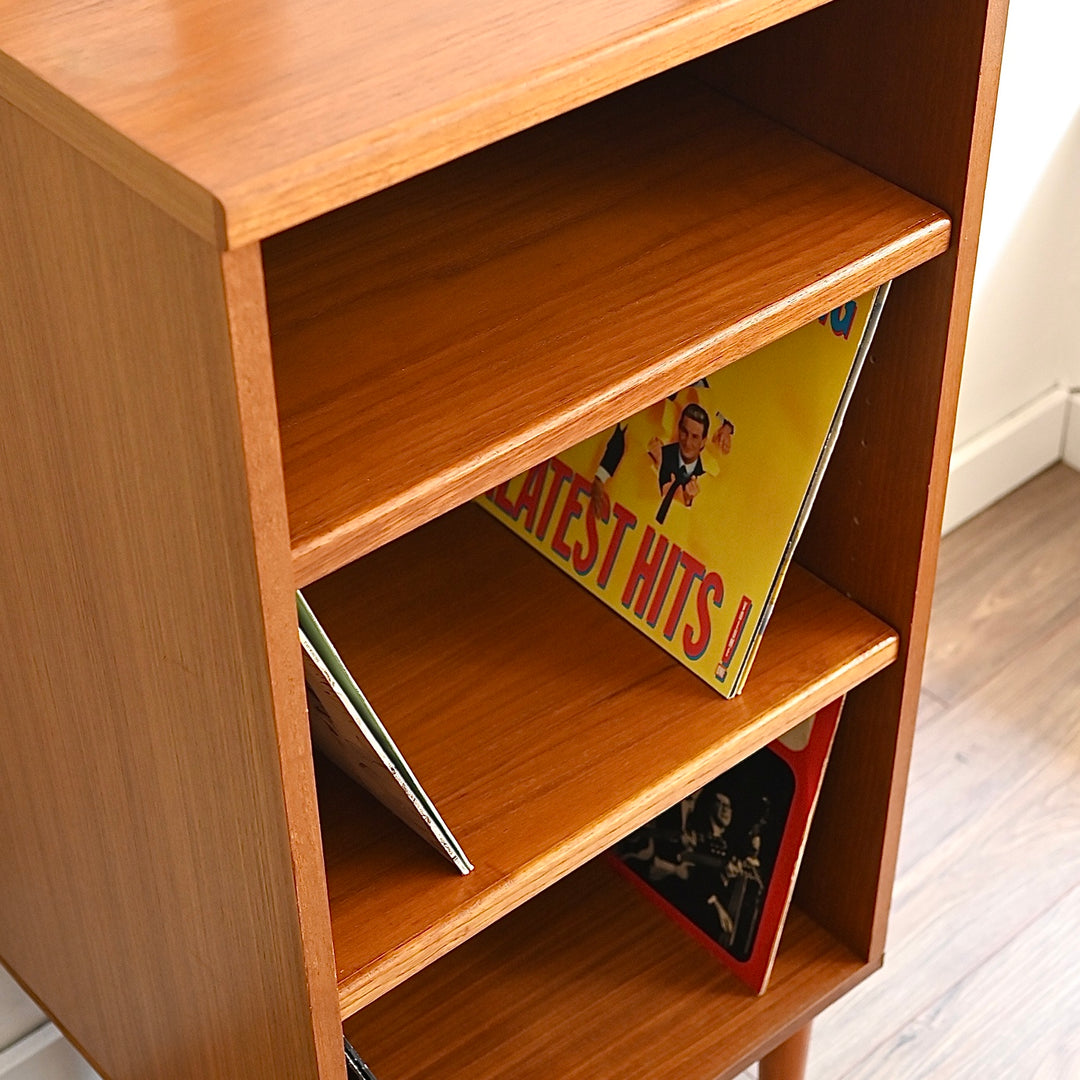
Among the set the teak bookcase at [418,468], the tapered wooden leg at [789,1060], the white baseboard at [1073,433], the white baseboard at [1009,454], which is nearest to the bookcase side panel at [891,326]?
the teak bookcase at [418,468]

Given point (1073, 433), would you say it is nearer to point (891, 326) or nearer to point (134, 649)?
point (891, 326)

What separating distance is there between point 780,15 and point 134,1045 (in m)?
0.68

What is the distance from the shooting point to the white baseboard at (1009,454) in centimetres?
186

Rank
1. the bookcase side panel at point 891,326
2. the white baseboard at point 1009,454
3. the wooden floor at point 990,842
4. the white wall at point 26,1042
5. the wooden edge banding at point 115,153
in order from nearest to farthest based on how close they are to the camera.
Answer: the wooden edge banding at point 115,153 < the bookcase side panel at point 891,326 < the white wall at point 26,1042 < the wooden floor at point 990,842 < the white baseboard at point 1009,454

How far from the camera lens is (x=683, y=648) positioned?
0.94 meters

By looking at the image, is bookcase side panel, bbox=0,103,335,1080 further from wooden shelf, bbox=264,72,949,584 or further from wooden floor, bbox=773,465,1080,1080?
wooden floor, bbox=773,465,1080,1080

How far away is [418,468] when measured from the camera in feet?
2.11

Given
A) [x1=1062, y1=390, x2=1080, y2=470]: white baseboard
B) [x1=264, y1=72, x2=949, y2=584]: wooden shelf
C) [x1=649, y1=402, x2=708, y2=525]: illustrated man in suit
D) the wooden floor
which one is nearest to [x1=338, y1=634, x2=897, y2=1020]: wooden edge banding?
[x1=649, y1=402, x2=708, y2=525]: illustrated man in suit

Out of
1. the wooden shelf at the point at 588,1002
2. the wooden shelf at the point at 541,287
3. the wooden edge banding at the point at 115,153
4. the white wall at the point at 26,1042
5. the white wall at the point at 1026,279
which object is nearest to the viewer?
the wooden edge banding at the point at 115,153

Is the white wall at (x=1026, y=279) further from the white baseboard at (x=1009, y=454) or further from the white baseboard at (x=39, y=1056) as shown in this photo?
the white baseboard at (x=39, y=1056)

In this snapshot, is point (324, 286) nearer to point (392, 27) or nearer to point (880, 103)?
point (392, 27)

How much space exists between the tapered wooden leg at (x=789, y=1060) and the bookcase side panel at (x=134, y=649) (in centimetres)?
47

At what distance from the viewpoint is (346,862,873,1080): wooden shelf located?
41.5 inches

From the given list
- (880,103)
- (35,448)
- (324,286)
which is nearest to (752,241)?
(880,103)
